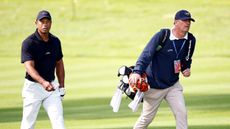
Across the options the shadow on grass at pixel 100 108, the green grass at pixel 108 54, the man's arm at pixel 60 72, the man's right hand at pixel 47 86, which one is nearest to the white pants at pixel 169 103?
the man's arm at pixel 60 72

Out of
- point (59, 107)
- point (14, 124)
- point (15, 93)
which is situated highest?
point (59, 107)

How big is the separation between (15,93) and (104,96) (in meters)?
2.79

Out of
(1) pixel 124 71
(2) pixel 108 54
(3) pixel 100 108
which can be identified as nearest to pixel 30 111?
(1) pixel 124 71

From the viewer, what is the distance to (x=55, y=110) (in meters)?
14.8

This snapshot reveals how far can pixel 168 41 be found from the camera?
15211 millimetres

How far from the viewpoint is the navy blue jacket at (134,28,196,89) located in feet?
49.2

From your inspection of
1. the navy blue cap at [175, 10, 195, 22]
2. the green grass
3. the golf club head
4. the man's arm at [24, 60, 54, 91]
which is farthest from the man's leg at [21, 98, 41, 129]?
the green grass

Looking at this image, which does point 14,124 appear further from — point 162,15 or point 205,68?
point 162,15

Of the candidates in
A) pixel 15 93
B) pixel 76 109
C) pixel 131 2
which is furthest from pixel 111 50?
pixel 76 109

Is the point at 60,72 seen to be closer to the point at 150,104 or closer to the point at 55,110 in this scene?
the point at 55,110

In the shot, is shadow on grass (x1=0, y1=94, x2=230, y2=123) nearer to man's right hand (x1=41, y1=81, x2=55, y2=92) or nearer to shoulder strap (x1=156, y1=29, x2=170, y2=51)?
shoulder strap (x1=156, y1=29, x2=170, y2=51)

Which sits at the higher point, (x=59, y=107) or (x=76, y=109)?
(x=59, y=107)

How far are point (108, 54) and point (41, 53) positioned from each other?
27.7 m

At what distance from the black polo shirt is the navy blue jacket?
1111mm
